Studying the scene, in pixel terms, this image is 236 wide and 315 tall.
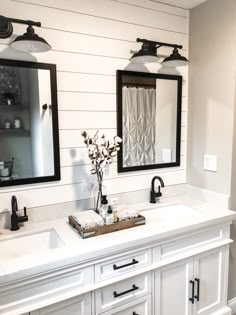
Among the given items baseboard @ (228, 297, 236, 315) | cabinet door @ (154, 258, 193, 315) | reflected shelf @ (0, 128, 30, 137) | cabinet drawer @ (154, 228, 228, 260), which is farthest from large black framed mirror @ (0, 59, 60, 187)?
baseboard @ (228, 297, 236, 315)

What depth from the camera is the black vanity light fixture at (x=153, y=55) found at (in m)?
1.88

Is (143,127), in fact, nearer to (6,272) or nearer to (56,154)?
(56,154)

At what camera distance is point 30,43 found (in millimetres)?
1470

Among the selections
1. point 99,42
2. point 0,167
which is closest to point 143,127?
point 99,42

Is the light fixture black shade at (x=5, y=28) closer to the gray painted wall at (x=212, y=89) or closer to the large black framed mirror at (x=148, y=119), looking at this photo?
the large black framed mirror at (x=148, y=119)

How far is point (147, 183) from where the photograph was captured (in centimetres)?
221

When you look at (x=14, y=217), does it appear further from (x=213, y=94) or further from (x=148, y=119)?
(x=213, y=94)

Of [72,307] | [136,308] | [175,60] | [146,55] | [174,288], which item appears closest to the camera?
[72,307]

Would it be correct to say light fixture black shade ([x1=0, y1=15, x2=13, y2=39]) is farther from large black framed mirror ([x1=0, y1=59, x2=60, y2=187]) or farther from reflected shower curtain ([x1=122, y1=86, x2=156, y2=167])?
reflected shower curtain ([x1=122, y1=86, x2=156, y2=167])

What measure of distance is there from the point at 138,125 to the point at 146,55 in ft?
1.77

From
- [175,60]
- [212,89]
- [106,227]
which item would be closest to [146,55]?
[175,60]

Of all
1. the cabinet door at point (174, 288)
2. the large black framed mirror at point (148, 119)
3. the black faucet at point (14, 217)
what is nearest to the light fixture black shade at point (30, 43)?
the large black framed mirror at point (148, 119)

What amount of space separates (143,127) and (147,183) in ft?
1.58

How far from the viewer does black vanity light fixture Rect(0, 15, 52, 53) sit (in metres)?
1.45
